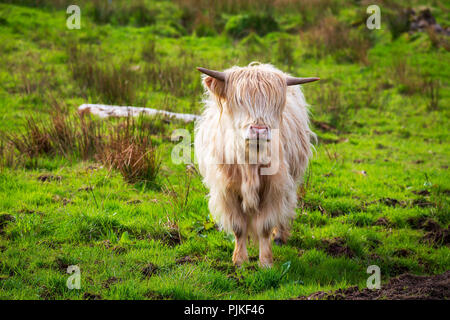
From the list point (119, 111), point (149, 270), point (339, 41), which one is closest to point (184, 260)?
point (149, 270)

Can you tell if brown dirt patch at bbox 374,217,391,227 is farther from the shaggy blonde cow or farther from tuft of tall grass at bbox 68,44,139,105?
tuft of tall grass at bbox 68,44,139,105

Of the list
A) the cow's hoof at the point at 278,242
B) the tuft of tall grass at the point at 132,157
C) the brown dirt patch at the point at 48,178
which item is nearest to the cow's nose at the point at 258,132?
the cow's hoof at the point at 278,242

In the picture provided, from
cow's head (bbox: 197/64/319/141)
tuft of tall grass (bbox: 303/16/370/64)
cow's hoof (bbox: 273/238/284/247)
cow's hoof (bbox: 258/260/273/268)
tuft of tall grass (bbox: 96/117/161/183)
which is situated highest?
tuft of tall grass (bbox: 303/16/370/64)

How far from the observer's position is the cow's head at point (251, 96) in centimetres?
310

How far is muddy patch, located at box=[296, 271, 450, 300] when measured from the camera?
2.73m

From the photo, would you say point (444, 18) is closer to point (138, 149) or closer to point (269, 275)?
point (138, 149)

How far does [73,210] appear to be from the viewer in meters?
4.06

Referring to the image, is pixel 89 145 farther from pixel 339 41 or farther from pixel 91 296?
pixel 339 41

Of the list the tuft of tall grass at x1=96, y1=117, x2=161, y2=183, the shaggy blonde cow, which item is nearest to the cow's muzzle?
the shaggy blonde cow

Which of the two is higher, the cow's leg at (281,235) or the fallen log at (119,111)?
the fallen log at (119,111)

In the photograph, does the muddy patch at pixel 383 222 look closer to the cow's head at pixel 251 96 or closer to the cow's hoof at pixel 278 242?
the cow's hoof at pixel 278 242

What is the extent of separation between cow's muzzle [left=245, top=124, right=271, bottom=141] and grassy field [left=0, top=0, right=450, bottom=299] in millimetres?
978
